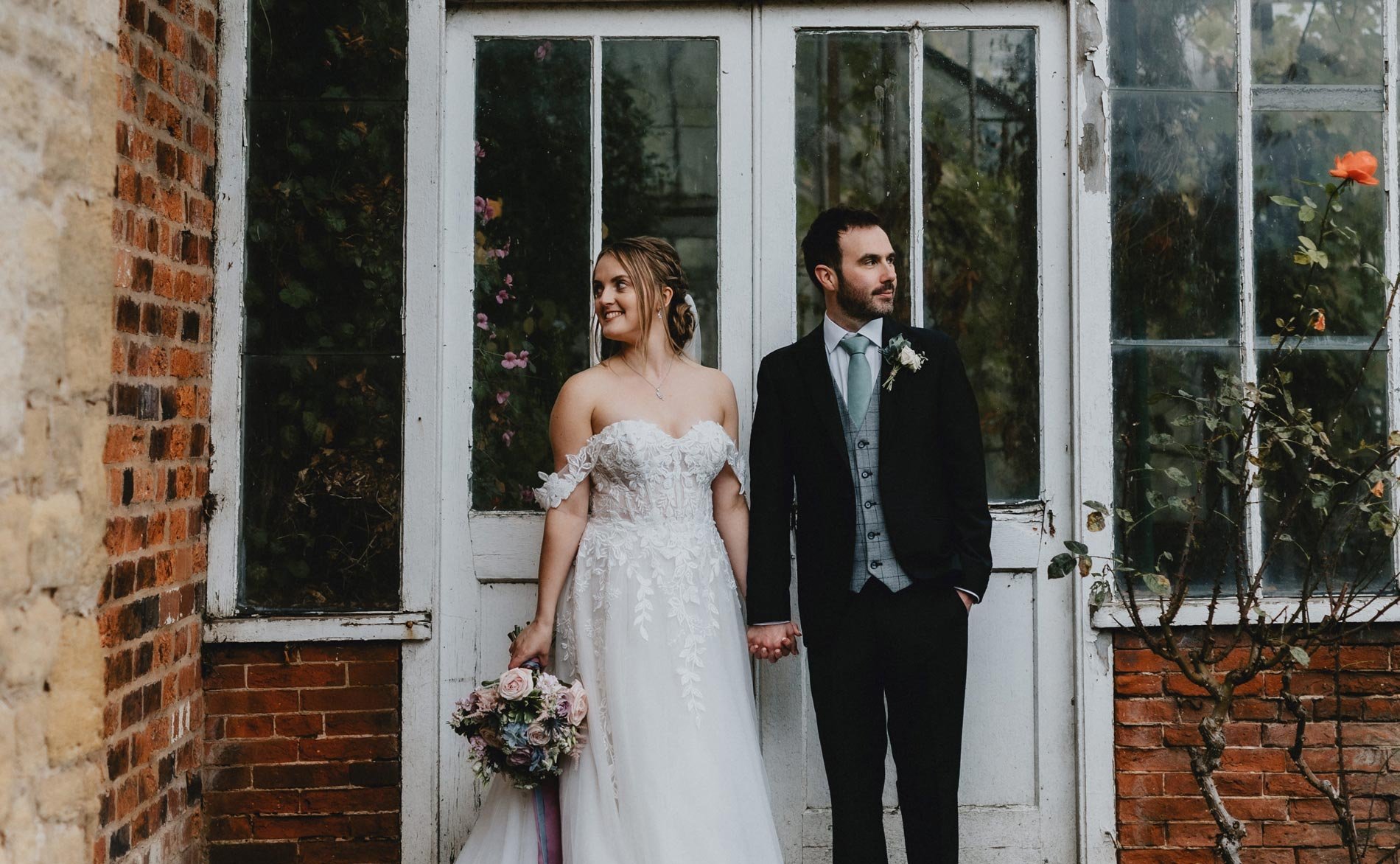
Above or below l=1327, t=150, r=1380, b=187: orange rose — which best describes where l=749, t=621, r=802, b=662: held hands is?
below

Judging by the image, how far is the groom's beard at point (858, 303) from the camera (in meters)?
3.16

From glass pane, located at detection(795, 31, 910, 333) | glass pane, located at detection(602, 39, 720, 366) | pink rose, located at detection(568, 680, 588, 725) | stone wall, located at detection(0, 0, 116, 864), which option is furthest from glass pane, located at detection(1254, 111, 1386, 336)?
stone wall, located at detection(0, 0, 116, 864)

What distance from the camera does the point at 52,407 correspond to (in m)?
2.05

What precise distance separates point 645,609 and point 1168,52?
2.38 m

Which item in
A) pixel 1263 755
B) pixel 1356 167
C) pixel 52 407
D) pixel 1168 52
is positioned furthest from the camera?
pixel 1168 52

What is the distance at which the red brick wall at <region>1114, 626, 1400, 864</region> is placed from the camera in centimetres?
349

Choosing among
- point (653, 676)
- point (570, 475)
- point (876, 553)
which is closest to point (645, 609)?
point (653, 676)

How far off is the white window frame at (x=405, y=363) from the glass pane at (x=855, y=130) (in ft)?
3.78

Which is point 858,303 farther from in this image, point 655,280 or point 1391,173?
point 1391,173

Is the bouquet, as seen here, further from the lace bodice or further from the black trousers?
the black trousers

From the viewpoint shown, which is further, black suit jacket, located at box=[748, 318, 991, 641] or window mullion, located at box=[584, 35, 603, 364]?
window mullion, located at box=[584, 35, 603, 364]

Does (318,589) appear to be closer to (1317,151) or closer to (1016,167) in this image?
(1016,167)

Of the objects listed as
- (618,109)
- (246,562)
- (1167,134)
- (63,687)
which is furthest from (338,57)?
→ (1167,134)

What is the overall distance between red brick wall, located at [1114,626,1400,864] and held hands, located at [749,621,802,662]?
1109mm
